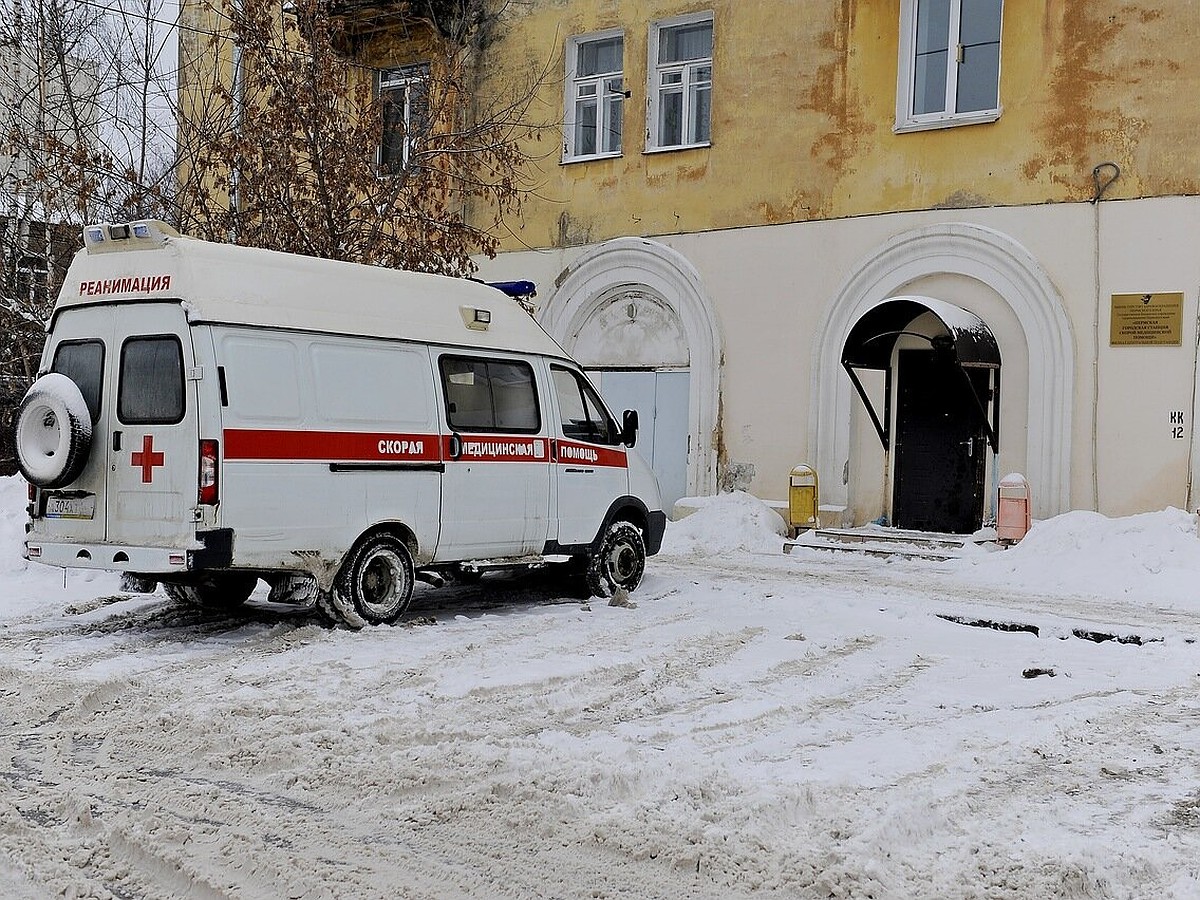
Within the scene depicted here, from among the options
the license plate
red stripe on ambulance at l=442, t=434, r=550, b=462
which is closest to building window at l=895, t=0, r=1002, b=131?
red stripe on ambulance at l=442, t=434, r=550, b=462

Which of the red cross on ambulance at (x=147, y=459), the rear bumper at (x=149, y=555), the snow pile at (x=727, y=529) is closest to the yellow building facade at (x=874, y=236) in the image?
the snow pile at (x=727, y=529)

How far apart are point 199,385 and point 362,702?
8.53 ft

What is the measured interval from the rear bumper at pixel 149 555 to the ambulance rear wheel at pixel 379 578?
39.1 inches

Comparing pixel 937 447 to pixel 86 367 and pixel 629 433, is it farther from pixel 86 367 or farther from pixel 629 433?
pixel 86 367

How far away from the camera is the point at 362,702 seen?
268 inches

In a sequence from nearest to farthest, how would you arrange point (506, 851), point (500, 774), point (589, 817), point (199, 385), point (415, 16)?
point (506, 851), point (589, 817), point (500, 774), point (199, 385), point (415, 16)

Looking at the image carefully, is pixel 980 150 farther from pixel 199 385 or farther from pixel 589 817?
Answer: pixel 589 817

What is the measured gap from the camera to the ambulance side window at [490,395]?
32.4 ft

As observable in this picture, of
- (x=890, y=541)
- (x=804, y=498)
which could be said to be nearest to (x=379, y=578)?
(x=890, y=541)

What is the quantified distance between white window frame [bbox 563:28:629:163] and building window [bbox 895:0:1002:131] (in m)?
3.96

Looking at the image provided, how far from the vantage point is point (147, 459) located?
8.42 metres

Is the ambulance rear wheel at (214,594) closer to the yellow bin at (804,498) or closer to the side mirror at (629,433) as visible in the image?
the side mirror at (629,433)

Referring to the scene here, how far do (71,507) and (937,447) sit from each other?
34.0ft

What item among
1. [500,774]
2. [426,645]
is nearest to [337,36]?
[426,645]
